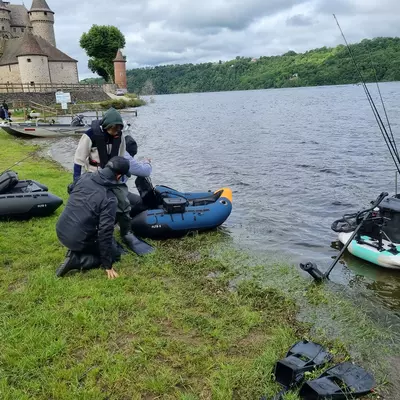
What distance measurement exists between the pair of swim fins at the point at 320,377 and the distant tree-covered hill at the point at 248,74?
62154mm

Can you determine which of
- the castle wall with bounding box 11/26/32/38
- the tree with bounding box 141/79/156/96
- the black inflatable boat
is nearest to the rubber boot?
the black inflatable boat

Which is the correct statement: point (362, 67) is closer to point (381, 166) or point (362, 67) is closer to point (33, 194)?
point (33, 194)

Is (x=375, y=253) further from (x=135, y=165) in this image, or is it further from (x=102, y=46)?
(x=102, y=46)

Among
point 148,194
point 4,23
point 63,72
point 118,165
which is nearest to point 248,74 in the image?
point 63,72

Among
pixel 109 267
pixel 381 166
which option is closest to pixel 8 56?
pixel 381 166

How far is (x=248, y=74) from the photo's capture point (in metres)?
144

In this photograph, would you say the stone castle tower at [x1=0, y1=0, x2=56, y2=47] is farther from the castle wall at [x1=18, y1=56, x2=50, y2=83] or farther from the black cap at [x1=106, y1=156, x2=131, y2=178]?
the black cap at [x1=106, y1=156, x2=131, y2=178]

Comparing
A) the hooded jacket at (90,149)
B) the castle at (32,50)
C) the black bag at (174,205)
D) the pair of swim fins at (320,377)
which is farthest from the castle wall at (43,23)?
the pair of swim fins at (320,377)

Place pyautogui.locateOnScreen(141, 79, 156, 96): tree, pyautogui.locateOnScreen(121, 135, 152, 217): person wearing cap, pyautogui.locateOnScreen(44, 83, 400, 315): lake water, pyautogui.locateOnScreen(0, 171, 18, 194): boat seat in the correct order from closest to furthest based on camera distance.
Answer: pyautogui.locateOnScreen(121, 135, 152, 217): person wearing cap → pyautogui.locateOnScreen(44, 83, 400, 315): lake water → pyautogui.locateOnScreen(0, 171, 18, 194): boat seat → pyautogui.locateOnScreen(141, 79, 156, 96): tree

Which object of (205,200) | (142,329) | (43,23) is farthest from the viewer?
(43,23)

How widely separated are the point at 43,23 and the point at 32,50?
42.4ft

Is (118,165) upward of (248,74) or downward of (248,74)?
downward

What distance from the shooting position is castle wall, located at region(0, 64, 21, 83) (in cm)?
5262

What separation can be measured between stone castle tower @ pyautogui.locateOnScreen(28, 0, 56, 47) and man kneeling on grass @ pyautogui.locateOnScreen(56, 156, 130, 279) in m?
66.3
